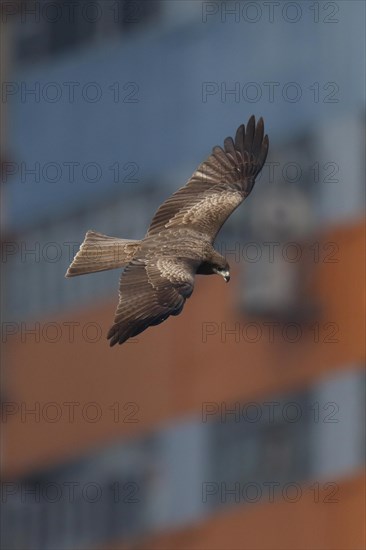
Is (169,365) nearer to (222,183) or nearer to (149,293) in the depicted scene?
(222,183)

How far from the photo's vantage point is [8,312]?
Answer: 110 feet

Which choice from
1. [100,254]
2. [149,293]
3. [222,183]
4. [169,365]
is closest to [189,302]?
[169,365]

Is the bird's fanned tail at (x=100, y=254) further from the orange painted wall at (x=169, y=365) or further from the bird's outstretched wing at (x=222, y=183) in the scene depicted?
the orange painted wall at (x=169, y=365)

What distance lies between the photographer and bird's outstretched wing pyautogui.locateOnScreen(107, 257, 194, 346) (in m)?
13.6

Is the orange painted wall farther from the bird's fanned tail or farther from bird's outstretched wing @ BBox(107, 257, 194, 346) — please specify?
bird's outstretched wing @ BBox(107, 257, 194, 346)

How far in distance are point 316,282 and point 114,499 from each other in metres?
5.33

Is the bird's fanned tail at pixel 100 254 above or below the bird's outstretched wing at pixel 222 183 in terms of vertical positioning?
below

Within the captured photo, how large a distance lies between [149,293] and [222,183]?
2898 millimetres

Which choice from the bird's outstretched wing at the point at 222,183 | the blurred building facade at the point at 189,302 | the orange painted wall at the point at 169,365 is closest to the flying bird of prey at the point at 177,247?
the bird's outstretched wing at the point at 222,183

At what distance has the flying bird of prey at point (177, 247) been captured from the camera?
13766 mm

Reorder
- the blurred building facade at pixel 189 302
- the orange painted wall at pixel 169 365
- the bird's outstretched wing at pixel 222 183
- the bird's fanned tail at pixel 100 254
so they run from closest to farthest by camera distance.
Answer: the bird's fanned tail at pixel 100 254 < the bird's outstretched wing at pixel 222 183 < the blurred building facade at pixel 189 302 < the orange painted wall at pixel 169 365

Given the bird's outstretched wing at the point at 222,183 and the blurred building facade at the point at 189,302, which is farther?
the blurred building facade at the point at 189,302

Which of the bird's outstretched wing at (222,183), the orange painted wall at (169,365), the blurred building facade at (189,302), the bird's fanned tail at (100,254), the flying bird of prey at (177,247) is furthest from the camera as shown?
the orange painted wall at (169,365)

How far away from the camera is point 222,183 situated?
16.6 meters
